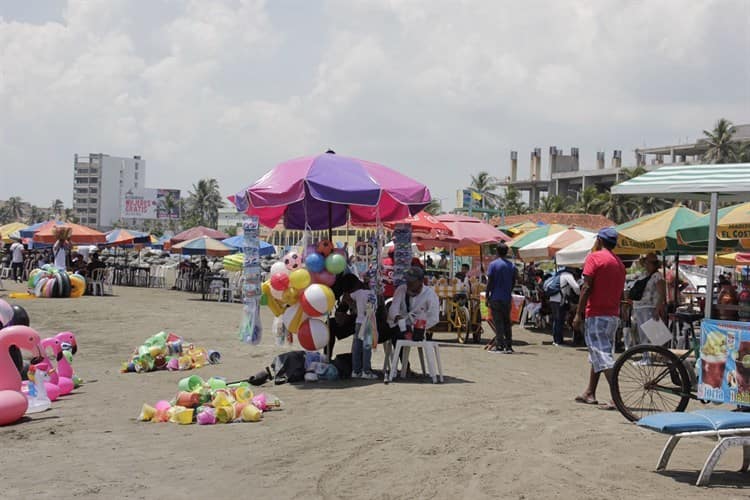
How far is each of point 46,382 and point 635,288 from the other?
8.20 meters

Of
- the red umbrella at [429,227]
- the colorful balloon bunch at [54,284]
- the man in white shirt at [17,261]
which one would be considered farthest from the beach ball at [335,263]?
the man in white shirt at [17,261]

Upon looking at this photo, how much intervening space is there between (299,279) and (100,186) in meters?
174

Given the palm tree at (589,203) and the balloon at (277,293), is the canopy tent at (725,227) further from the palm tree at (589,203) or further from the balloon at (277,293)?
the palm tree at (589,203)

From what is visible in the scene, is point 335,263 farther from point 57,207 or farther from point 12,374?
point 57,207

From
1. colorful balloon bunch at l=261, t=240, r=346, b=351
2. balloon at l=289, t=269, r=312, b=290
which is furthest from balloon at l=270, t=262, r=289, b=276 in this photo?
balloon at l=289, t=269, r=312, b=290

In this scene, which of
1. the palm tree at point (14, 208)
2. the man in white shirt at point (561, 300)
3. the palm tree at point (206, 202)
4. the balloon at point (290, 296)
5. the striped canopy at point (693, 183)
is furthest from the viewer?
the palm tree at point (14, 208)

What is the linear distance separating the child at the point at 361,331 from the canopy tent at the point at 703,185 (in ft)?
12.3

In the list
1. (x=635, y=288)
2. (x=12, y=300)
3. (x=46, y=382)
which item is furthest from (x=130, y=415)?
(x=12, y=300)

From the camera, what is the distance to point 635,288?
11758 millimetres

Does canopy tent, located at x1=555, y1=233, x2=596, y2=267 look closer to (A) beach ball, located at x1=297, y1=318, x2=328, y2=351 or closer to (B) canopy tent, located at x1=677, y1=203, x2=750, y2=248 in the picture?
(B) canopy tent, located at x1=677, y1=203, x2=750, y2=248

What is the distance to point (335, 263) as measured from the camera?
10.2 metres

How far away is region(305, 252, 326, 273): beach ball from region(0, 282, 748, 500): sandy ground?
58.8 inches

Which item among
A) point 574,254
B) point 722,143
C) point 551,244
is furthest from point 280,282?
point 722,143

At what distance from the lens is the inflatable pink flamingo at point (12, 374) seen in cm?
776
